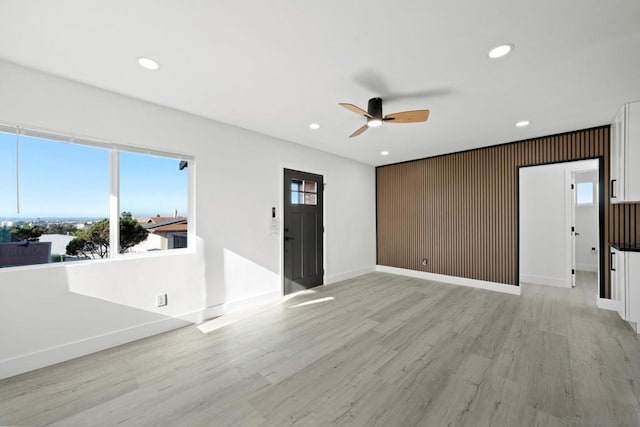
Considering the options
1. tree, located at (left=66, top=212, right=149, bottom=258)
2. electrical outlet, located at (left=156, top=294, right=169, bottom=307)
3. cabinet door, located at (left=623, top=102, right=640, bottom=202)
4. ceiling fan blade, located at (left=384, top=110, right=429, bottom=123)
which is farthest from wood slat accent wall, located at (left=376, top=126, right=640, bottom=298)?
tree, located at (left=66, top=212, right=149, bottom=258)

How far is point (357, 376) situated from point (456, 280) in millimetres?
3695

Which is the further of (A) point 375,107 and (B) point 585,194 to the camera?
(B) point 585,194

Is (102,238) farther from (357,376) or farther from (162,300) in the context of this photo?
(357,376)

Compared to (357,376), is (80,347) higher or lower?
higher

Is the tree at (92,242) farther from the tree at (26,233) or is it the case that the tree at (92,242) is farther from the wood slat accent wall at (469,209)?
the wood slat accent wall at (469,209)

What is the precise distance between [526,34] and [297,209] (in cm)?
347

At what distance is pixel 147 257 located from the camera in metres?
2.76

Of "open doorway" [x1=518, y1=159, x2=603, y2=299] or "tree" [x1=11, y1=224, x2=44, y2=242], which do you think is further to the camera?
"open doorway" [x1=518, y1=159, x2=603, y2=299]

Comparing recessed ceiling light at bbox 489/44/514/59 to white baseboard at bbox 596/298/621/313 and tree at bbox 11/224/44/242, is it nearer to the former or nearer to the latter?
white baseboard at bbox 596/298/621/313

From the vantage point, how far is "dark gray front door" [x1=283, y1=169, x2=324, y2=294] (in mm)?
4250

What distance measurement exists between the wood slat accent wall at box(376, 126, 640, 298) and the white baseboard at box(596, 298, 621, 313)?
0.31m

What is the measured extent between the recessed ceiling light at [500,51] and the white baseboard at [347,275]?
13.3 feet

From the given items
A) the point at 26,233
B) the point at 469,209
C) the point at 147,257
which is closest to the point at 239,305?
the point at 147,257

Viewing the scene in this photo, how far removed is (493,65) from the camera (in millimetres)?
2113
